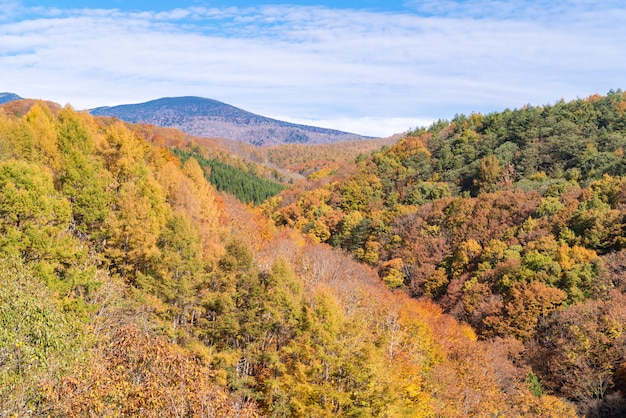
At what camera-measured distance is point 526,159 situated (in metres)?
100

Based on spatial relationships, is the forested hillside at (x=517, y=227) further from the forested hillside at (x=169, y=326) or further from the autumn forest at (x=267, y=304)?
the forested hillside at (x=169, y=326)

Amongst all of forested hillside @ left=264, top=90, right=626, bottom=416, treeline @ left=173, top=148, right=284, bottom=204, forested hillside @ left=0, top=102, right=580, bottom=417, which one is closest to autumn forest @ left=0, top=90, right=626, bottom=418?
forested hillside @ left=0, top=102, right=580, bottom=417

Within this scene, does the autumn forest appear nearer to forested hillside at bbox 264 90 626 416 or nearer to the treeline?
forested hillside at bbox 264 90 626 416

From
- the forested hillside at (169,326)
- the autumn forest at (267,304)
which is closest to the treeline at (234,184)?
the autumn forest at (267,304)

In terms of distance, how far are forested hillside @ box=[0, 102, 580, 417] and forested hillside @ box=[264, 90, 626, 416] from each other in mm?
2439

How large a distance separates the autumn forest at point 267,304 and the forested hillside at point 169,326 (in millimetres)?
106

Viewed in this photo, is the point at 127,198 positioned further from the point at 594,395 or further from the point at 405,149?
the point at 405,149

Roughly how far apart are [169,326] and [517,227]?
5596cm

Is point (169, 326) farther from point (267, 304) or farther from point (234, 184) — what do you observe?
point (234, 184)

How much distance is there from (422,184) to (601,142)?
37360mm

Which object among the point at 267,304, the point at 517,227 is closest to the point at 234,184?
the point at 517,227

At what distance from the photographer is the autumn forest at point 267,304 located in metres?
12.7

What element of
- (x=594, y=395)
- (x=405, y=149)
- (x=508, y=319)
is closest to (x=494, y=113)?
(x=405, y=149)

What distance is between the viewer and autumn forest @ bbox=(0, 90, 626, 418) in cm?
1268
